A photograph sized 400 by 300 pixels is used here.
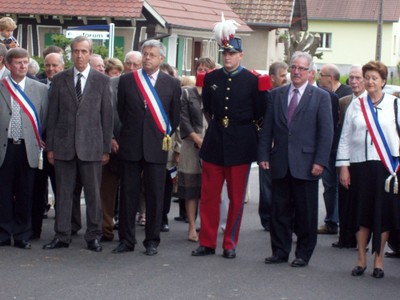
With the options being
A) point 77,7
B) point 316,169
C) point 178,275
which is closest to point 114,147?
point 178,275

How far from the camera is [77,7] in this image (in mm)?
28406

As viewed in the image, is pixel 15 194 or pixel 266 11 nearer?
pixel 15 194

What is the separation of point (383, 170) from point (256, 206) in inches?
212

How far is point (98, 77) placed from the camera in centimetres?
1015

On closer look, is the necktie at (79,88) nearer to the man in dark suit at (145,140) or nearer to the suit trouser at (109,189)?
the man in dark suit at (145,140)

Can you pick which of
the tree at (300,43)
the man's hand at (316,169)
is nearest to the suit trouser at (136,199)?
the man's hand at (316,169)

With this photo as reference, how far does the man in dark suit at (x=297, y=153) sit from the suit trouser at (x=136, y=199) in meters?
1.11

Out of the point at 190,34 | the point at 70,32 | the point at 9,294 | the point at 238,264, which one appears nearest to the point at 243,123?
the point at 238,264

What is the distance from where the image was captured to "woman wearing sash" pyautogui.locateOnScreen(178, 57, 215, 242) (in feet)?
36.4

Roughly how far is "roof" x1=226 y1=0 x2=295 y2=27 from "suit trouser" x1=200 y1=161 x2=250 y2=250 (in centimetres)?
2920

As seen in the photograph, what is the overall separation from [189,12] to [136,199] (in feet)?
72.2

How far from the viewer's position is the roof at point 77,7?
27.8m

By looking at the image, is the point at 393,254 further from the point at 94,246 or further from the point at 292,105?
the point at 94,246

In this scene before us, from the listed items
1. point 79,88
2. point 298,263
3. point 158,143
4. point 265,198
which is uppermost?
point 79,88
